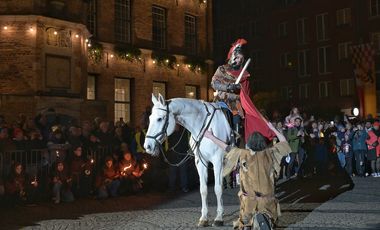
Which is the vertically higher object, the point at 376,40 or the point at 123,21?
the point at 376,40

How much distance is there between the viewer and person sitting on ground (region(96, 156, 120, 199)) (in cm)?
1226

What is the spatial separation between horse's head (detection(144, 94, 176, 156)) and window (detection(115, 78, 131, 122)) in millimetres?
16522

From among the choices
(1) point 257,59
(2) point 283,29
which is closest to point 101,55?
(2) point 283,29

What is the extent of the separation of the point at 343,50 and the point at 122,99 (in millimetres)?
26515

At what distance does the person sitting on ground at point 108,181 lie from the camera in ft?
40.2

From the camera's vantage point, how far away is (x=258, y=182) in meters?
5.77

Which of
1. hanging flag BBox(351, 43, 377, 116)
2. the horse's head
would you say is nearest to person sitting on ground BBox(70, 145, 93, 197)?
the horse's head

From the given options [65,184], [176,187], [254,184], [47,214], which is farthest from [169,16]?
[254,184]

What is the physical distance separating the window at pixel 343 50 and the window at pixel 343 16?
1890mm

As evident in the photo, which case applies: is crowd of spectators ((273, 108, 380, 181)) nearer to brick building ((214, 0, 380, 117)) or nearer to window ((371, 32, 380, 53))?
brick building ((214, 0, 380, 117))

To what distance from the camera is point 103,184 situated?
12320 millimetres

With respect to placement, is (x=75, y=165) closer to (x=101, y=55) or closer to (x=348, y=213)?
(x=348, y=213)

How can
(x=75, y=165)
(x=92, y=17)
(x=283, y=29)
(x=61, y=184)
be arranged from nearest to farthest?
(x=61, y=184) < (x=75, y=165) < (x=92, y=17) < (x=283, y=29)

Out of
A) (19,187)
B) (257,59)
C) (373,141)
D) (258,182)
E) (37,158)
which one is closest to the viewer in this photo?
(258,182)
